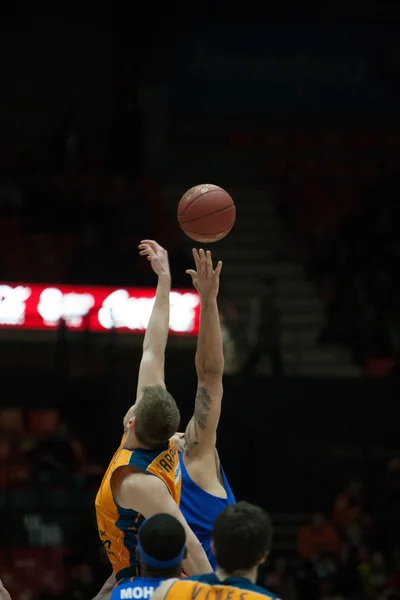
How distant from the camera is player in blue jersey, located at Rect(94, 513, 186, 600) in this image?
371 cm

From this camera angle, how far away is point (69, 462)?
11023 mm

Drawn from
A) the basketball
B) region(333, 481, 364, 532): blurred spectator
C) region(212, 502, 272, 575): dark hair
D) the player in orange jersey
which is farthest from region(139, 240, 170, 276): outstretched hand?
region(333, 481, 364, 532): blurred spectator

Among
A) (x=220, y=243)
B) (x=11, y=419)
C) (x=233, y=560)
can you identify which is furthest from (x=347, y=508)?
(x=233, y=560)

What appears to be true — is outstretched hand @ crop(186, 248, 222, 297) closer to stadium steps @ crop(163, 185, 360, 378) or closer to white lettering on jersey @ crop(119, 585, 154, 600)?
white lettering on jersey @ crop(119, 585, 154, 600)

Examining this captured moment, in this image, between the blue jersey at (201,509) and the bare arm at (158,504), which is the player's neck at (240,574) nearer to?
the bare arm at (158,504)

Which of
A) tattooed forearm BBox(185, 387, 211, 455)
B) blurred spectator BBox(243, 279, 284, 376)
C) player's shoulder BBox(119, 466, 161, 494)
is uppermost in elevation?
blurred spectator BBox(243, 279, 284, 376)

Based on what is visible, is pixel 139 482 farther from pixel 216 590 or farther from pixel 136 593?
pixel 216 590

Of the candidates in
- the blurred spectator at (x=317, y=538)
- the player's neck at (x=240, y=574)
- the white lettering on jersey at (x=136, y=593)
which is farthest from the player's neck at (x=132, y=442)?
the blurred spectator at (x=317, y=538)

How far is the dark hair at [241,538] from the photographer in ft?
11.6

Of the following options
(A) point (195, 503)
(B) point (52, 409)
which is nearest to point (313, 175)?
(B) point (52, 409)

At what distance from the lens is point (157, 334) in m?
5.57

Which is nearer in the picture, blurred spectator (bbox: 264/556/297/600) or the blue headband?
the blue headband

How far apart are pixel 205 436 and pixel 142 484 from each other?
29.2 inches

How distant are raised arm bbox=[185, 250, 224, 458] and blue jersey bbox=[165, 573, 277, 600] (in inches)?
66.3
